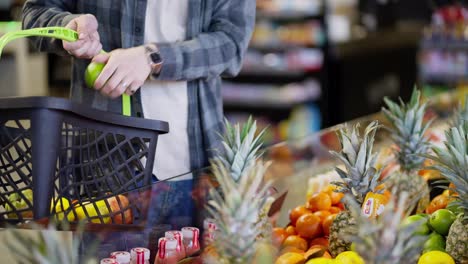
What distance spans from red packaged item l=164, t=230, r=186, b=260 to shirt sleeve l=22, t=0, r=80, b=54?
0.73m

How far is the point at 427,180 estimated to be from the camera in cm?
311

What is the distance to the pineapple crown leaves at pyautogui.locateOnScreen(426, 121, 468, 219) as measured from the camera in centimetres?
212

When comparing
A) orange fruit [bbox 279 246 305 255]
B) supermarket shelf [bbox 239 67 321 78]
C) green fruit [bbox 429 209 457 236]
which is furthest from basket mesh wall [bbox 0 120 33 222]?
supermarket shelf [bbox 239 67 321 78]

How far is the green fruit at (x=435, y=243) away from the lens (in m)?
2.20

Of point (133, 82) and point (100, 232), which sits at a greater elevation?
point (133, 82)

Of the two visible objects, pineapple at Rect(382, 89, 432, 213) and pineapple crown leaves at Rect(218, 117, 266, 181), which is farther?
pineapple at Rect(382, 89, 432, 213)

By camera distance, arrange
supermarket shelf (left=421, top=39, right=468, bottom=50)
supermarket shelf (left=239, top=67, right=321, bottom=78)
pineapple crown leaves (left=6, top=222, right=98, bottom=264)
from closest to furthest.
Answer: pineapple crown leaves (left=6, top=222, right=98, bottom=264) → supermarket shelf (left=421, top=39, right=468, bottom=50) → supermarket shelf (left=239, top=67, right=321, bottom=78)

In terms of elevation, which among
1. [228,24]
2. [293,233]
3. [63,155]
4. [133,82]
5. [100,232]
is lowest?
[293,233]

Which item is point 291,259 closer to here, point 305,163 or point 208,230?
point 208,230

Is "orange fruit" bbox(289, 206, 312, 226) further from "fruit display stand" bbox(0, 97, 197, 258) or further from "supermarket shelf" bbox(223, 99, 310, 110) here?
"supermarket shelf" bbox(223, 99, 310, 110)

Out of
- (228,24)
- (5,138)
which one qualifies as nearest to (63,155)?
(5,138)

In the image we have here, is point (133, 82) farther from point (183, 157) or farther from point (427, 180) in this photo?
point (427, 180)

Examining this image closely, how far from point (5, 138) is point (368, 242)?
1.03 meters

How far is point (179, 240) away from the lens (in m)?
2.13
